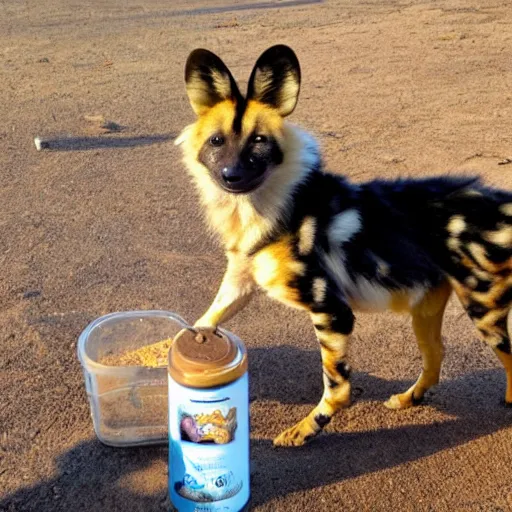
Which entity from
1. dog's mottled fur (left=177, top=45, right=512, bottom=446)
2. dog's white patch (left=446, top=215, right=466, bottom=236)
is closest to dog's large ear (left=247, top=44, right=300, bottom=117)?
dog's mottled fur (left=177, top=45, right=512, bottom=446)

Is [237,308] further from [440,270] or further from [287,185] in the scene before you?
[440,270]

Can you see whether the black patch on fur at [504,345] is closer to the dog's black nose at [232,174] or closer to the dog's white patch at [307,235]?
the dog's white patch at [307,235]

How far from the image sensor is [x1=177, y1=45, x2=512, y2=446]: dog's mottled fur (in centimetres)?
345

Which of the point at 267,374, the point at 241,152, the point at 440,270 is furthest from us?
the point at 267,374

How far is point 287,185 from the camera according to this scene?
11.5 feet

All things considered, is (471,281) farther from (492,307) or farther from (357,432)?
(357,432)

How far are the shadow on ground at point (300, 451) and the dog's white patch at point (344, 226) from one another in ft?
3.44

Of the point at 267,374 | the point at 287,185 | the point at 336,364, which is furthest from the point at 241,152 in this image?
the point at 267,374

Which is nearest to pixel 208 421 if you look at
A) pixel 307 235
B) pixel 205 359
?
pixel 205 359

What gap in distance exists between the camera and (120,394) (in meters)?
3.70

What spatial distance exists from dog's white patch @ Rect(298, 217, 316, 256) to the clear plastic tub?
0.89 m

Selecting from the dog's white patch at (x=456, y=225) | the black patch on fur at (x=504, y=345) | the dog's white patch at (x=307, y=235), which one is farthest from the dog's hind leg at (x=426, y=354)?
the dog's white patch at (x=307, y=235)

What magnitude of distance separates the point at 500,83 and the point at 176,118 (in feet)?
14.0

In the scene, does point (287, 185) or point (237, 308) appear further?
point (237, 308)
